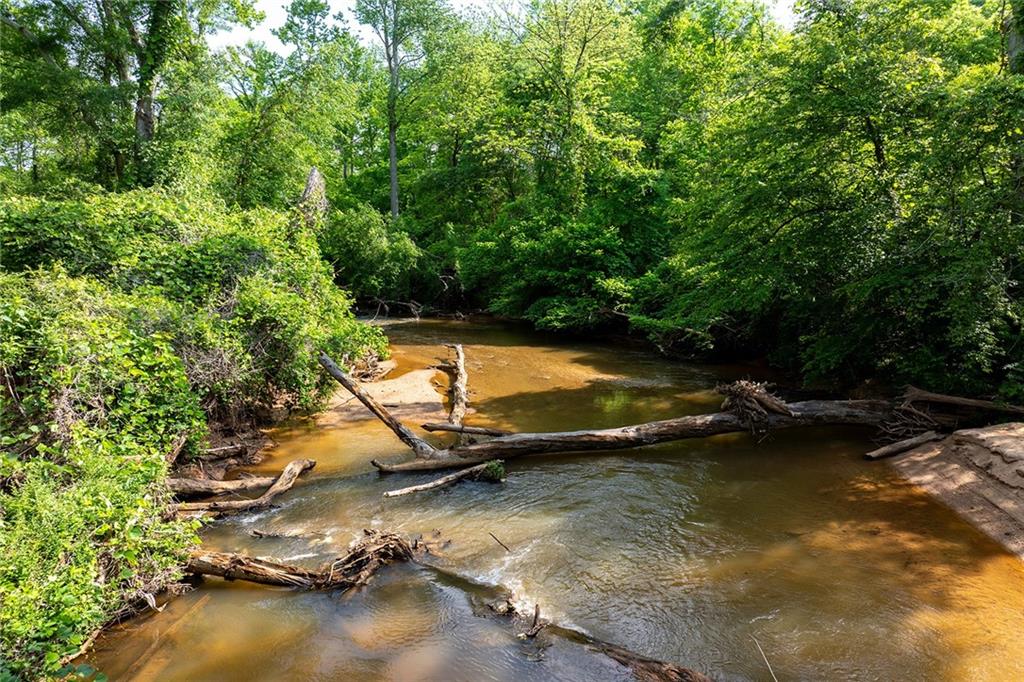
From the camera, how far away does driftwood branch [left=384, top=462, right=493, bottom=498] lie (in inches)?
297

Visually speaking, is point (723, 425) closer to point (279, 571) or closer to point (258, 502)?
point (279, 571)

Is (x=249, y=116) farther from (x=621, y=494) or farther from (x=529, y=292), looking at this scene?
(x=621, y=494)

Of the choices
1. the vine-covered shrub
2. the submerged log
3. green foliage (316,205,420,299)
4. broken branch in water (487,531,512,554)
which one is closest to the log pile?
the vine-covered shrub

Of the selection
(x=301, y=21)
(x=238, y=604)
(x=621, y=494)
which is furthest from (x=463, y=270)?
(x=238, y=604)

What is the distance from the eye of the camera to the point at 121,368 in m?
6.15

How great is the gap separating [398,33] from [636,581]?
101ft

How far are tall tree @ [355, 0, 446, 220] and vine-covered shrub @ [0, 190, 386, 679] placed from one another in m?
20.2

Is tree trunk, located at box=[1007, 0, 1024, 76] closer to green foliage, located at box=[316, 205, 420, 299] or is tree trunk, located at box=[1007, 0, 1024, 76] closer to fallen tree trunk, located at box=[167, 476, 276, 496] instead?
fallen tree trunk, located at box=[167, 476, 276, 496]

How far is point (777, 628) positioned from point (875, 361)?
303 inches

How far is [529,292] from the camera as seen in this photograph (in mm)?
22984

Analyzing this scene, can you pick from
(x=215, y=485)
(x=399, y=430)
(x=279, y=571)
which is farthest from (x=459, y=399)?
(x=279, y=571)

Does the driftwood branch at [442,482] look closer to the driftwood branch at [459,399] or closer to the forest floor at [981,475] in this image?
the driftwood branch at [459,399]

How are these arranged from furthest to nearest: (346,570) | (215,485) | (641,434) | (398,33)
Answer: (398,33)
(641,434)
(215,485)
(346,570)

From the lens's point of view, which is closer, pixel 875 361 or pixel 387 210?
pixel 875 361
